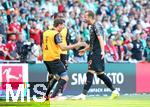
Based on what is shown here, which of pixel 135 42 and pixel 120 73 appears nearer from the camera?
pixel 120 73

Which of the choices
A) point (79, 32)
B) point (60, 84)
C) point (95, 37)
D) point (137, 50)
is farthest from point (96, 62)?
point (137, 50)

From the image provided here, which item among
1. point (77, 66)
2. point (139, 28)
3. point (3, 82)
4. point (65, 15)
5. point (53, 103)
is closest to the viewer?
point (53, 103)

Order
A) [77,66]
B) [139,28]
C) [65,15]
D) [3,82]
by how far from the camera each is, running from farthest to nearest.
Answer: [139,28] < [65,15] < [77,66] < [3,82]

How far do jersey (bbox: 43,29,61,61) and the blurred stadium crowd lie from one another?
4830 millimetres

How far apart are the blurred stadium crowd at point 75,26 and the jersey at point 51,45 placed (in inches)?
190

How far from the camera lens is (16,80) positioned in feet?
66.1

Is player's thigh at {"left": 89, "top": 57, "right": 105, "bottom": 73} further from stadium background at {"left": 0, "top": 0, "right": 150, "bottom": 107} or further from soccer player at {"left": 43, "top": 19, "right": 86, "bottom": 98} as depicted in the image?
stadium background at {"left": 0, "top": 0, "right": 150, "bottom": 107}

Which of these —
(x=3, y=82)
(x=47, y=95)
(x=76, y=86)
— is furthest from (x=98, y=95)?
(x=47, y=95)

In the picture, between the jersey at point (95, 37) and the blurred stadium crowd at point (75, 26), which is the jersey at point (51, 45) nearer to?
the jersey at point (95, 37)

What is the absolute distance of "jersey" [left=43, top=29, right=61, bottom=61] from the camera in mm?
16844

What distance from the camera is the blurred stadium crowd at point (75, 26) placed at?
22.9 m

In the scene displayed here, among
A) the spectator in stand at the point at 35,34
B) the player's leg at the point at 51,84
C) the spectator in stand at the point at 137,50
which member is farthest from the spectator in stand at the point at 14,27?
the player's leg at the point at 51,84

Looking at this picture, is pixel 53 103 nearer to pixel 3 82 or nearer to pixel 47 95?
pixel 47 95

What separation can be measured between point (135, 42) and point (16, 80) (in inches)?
343
